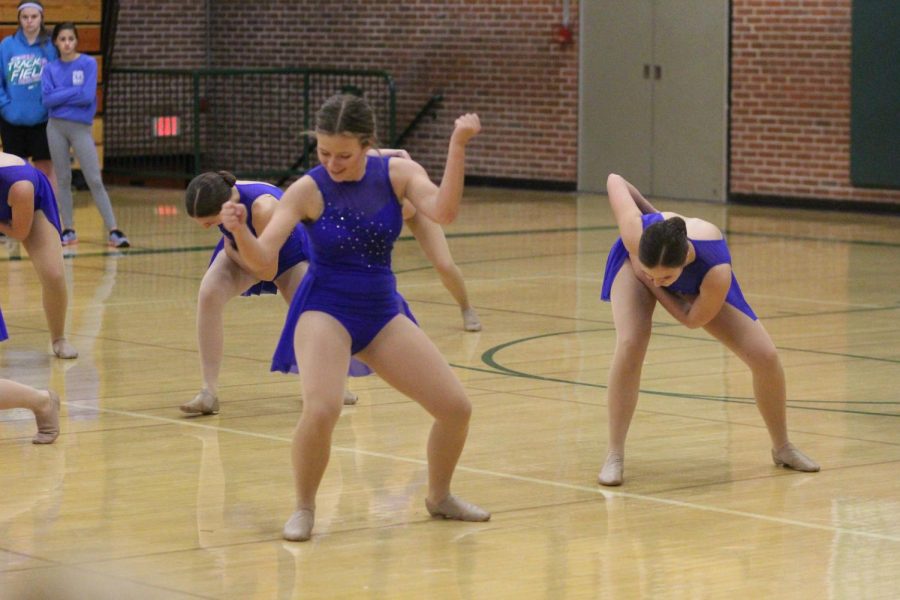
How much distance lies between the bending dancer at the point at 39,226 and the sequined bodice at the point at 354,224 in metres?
3.18

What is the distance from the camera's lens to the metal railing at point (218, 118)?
67.6 ft

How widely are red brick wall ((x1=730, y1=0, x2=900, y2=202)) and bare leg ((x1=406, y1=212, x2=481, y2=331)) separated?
26.1ft

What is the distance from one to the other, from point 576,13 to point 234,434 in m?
12.9

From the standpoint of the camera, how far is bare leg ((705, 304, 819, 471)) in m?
6.56

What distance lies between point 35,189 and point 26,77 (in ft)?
18.9

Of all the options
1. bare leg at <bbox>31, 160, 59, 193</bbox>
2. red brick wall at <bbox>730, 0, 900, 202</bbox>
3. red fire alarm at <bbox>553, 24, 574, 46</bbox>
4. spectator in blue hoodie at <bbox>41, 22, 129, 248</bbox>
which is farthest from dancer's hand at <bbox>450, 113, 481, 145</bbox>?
red fire alarm at <bbox>553, 24, 574, 46</bbox>

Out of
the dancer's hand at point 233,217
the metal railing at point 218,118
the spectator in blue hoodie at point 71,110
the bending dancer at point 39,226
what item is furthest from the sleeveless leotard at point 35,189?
the metal railing at point 218,118

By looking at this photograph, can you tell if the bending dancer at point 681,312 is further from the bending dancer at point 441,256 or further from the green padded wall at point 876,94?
the green padded wall at point 876,94

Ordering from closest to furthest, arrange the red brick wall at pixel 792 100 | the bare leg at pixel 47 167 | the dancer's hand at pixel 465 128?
the dancer's hand at pixel 465 128
the bare leg at pixel 47 167
the red brick wall at pixel 792 100

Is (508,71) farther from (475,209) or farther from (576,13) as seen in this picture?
(475,209)

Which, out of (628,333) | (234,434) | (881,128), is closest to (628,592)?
Answer: (628,333)

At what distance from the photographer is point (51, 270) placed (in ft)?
28.9

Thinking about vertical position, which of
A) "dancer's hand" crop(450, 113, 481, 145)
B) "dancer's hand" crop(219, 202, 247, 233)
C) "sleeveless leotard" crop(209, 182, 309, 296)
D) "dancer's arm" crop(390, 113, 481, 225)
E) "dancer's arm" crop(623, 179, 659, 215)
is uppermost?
"dancer's hand" crop(450, 113, 481, 145)

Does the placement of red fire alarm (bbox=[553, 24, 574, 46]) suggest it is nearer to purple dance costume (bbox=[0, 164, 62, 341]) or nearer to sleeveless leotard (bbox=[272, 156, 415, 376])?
purple dance costume (bbox=[0, 164, 62, 341])
